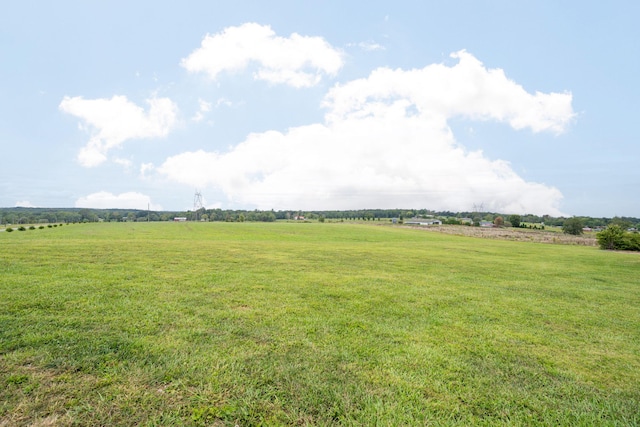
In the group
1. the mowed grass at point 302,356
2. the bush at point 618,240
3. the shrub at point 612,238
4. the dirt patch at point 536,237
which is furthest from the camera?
the dirt patch at point 536,237

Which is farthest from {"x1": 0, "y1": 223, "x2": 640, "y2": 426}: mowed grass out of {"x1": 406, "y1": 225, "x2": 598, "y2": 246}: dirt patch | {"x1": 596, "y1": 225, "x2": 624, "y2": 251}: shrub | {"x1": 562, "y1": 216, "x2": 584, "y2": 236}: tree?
{"x1": 562, "y1": 216, "x2": 584, "y2": 236}: tree

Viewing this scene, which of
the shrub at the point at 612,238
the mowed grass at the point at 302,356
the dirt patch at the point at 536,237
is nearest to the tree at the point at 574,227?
the dirt patch at the point at 536,237

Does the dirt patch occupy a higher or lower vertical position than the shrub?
lower

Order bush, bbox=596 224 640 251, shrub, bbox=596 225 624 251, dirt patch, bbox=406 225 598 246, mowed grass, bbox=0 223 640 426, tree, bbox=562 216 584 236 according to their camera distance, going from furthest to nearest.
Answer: tree, bbox=562 216 584 236 < dirt patch, bbox=406 225 598 246 < shrub, bbox=596 225 624 251 < bush, bbox=596 224 640 251 < mowed grass, bbox=0 223 640 426

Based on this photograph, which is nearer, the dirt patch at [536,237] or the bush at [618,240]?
the bush at [618,240]

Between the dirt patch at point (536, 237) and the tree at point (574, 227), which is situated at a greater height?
the tree at point (574, 227)

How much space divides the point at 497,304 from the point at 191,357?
788cm

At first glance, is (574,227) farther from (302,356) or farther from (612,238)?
(302,356)

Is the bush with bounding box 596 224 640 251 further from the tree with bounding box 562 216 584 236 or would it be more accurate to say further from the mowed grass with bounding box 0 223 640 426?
the tree with bounding box 562 216 584 236

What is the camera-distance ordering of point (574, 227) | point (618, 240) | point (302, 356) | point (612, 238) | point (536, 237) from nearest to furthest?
point (302, 356) < point (618, 240) < point (612, 238) < point (536, 237) < point (574, 227)

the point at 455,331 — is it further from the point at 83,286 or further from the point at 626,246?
the point at 626,246

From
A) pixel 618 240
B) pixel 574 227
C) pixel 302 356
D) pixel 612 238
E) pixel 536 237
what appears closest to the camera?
pixel 302 356

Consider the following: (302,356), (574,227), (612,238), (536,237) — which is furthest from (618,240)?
(302,356)

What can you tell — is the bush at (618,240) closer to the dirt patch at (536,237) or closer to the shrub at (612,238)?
the shrub at (612,238)
